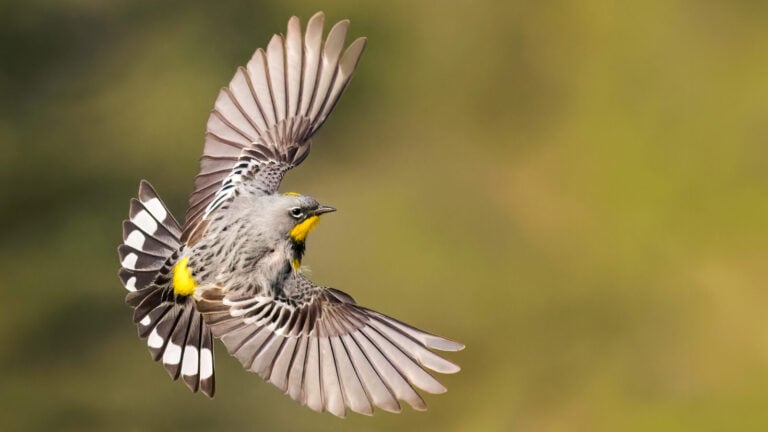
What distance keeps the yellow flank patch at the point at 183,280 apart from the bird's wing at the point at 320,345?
0.06ft

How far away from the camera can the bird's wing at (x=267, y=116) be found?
1.42 m

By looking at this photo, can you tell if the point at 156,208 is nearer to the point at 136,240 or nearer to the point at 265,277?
the point at 136,240

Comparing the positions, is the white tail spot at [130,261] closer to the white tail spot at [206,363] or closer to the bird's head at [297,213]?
the white tail spot at [206,363]

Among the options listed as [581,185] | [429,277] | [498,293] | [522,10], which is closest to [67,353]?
[429,277]

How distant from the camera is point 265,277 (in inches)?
51.5

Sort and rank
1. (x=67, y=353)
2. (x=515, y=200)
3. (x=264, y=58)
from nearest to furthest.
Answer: (x=264, y=58)
(x=67, y=353)
(x=515, y=200)

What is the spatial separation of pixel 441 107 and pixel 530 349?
2.48 feet

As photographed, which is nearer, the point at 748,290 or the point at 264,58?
the point at 264,58

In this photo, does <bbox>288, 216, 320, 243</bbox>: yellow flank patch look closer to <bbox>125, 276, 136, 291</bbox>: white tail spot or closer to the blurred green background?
<bbox>125, 276, 136, 291</bbox>: white tail spot

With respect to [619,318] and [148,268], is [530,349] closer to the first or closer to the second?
[619,318]

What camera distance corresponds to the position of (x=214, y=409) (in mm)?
2219

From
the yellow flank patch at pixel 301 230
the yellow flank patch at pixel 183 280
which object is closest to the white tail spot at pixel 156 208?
the yellow flank patch at pixel 183 280

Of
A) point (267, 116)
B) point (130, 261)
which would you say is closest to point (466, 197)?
point (267, 116)

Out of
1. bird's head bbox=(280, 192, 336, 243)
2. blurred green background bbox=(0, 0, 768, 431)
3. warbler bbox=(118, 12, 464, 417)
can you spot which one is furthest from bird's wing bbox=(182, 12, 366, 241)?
blurred green background bbox=(0, 0, 768, 431)
